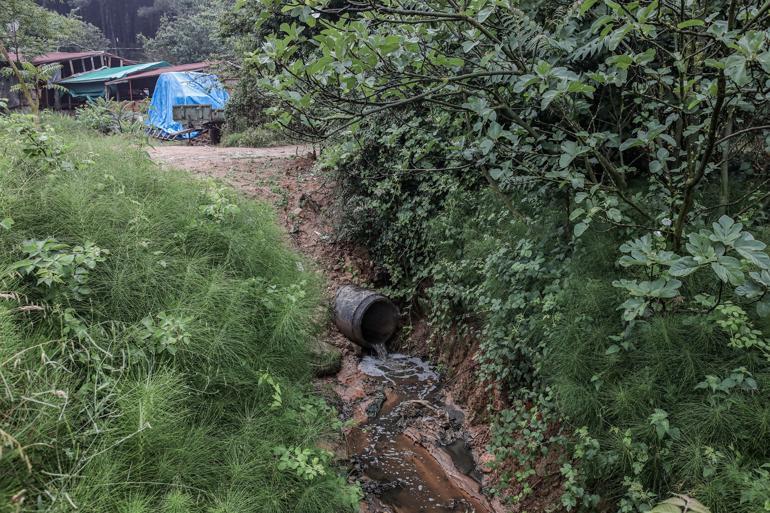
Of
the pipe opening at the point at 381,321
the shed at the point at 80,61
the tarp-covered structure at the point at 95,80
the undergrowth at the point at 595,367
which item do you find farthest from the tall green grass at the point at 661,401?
the shed at the point at 80,61

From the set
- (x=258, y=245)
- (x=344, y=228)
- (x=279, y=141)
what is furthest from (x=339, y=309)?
(x=279, y=141)

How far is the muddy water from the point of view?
3.34 metres

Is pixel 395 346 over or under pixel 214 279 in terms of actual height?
under

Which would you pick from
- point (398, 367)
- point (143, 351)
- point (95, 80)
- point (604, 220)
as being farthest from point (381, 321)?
point (95, 80)

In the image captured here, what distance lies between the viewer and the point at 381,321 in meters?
5.73

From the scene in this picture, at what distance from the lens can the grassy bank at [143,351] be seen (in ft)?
6.78

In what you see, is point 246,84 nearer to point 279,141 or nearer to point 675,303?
point 279,141

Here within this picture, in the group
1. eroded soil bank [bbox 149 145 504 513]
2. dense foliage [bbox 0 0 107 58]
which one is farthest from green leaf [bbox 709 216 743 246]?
dense foliage [bbox 0 0 107 58]

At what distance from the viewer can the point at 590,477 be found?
2.66 metres

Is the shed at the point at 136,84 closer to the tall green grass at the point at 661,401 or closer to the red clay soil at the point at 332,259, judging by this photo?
the red clay soil at the point at 332,259

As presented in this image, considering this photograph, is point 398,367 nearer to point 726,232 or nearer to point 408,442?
point 408,442

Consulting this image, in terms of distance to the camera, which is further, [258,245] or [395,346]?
[395,346]

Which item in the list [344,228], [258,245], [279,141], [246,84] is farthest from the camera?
[279,141]

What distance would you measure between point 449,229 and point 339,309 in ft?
5.40
